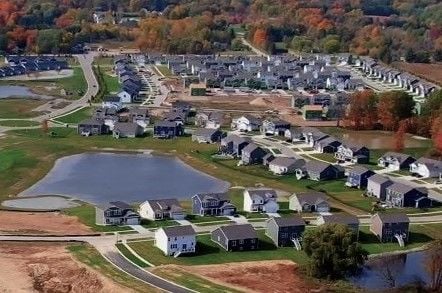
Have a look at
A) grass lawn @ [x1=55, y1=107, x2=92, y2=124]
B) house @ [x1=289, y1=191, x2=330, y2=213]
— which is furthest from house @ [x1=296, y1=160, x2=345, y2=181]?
grass lawn @ [x1=55, y1=107, x2=92, y2=124]

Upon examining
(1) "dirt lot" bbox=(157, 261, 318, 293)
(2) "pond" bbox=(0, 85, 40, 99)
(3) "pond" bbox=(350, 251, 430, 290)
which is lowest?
(3) "pond" bbox=(350, 251, 430, 290)

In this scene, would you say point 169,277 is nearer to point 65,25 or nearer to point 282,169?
point 282,169

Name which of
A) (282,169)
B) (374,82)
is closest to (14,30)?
(374,82)

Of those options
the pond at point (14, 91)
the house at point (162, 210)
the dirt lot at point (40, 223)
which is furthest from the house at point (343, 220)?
the pond at point (14, 91)

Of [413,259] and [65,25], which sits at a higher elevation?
[65,25]

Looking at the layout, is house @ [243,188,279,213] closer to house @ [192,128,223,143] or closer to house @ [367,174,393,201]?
house @ [367,174,393,201]

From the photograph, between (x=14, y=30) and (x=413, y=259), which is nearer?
(x=413, y=259)

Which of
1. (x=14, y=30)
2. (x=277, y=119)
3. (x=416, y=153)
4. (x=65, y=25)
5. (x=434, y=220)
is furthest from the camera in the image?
(x=65, y=25)
